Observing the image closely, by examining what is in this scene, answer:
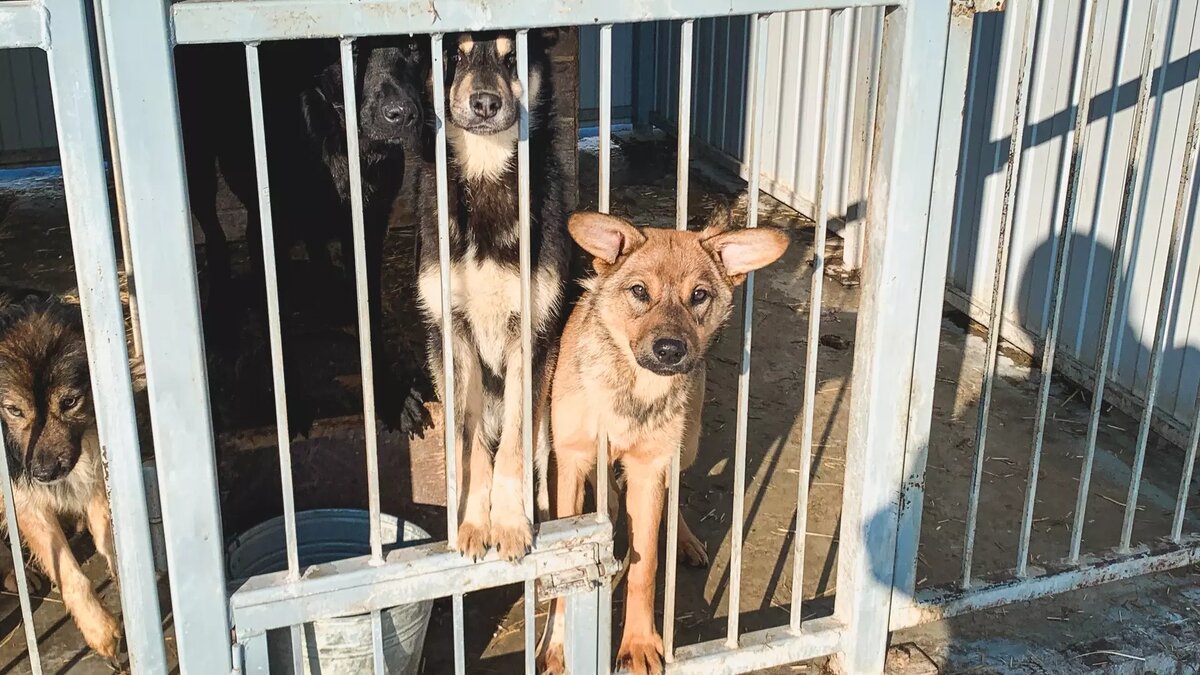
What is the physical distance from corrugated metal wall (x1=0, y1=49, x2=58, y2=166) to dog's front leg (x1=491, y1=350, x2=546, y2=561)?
7.27 metres

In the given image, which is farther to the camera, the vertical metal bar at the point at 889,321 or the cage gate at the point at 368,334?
the vertical metal bar at the point at 889,321

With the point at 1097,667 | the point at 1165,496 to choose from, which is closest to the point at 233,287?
the point at 1097,667

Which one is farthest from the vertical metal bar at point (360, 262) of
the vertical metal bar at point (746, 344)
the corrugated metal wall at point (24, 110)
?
the corrugated metal wall at point (24, 110)

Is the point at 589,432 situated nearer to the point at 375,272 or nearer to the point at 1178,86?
the point at 375,272

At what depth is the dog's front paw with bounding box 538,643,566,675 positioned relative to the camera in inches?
147

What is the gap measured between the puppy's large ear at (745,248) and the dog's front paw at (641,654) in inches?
44.9

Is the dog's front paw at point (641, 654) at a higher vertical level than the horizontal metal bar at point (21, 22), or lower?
lower

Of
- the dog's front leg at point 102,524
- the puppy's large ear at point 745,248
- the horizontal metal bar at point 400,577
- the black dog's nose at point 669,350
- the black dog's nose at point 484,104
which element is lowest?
the dog's front leg at point 102,524

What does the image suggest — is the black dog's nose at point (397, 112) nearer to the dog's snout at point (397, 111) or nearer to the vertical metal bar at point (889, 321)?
the dog's snout at point (397, 111)

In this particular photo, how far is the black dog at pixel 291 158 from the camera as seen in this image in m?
4.82

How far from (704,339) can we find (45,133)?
26.9 ft

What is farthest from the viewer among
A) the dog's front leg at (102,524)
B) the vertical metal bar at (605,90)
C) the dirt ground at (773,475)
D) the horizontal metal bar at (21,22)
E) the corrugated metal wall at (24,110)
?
the corrugated metal wall at (24,110)

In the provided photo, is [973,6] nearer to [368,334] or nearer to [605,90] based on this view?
[605,90]

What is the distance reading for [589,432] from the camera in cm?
377
